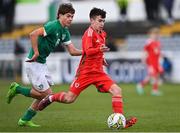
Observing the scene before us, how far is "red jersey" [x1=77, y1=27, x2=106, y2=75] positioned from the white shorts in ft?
2.56

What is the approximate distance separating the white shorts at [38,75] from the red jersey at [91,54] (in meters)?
0.78

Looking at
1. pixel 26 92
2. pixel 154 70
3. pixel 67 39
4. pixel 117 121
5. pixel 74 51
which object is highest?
pixel 67 39

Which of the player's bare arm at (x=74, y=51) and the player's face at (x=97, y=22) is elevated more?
the player's face at (x=97, y=22)

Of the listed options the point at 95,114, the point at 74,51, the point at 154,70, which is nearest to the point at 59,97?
the point at 74,51

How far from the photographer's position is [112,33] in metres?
38.7

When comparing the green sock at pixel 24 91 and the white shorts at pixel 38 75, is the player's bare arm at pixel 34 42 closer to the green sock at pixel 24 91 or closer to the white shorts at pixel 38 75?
the white shorts at pixel 38 75

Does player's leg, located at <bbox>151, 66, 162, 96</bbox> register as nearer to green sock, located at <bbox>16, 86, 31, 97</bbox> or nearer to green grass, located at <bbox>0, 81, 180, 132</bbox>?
green grass, located at <bbox>0, 81, 180, 132</bbox>

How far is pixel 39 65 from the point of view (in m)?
14.6

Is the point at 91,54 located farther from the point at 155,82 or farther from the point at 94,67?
the point at 155,82

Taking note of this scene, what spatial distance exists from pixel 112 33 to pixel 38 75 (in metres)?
24.3

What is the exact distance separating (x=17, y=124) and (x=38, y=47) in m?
1.71

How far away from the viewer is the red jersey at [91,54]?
14.0m

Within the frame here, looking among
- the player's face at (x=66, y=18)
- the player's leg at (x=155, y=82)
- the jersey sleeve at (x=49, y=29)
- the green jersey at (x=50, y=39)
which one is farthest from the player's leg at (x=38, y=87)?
the player's leg at (x=155, y=82)

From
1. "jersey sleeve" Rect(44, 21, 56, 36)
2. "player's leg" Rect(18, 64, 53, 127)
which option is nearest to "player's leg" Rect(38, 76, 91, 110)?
"player's leg" Rect(18, 64, 53, 127)
